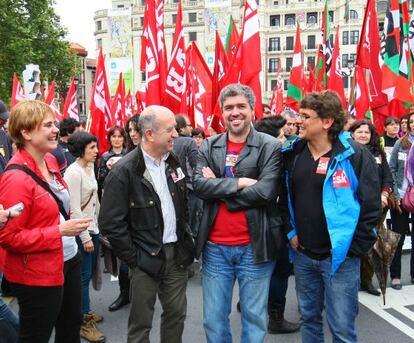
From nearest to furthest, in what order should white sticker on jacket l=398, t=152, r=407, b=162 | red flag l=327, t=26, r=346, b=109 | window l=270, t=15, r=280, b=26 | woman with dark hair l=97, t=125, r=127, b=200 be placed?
white sticker on jacket l=398, t=152, r=407, b=162 → woman with dark hair l=97, t=125, r=127, b=200 → red flag l=327, t=26, r=346, b=109 → window l=270, t=15, r=280, b=26

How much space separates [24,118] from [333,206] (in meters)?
1.94

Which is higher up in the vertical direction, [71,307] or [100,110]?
[100,110]

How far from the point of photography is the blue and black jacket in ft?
8.92

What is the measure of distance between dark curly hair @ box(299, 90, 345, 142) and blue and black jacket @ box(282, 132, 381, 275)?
7 cm

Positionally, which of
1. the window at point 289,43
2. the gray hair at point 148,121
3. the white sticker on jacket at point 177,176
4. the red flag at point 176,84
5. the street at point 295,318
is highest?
the window at point 289,43

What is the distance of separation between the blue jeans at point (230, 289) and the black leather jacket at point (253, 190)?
0.32 feet

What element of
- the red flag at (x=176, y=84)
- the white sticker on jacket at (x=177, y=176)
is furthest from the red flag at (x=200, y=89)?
the white sticker on jacket at (x=177, y=176)

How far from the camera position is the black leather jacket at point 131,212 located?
109 inches

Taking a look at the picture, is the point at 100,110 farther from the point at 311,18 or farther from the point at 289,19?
the point at 311,18

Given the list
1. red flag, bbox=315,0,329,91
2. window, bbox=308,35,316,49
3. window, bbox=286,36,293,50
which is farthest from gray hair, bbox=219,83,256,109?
window, bbox=308,35,316,49

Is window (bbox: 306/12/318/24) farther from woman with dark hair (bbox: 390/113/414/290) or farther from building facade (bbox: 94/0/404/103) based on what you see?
woman with dark hair (bbox: 390/113/414/290)

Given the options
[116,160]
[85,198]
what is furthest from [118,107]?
[85,198]

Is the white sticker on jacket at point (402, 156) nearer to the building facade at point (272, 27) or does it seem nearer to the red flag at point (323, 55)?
the red flag at point (323, 55)

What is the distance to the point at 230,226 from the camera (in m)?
2.86
